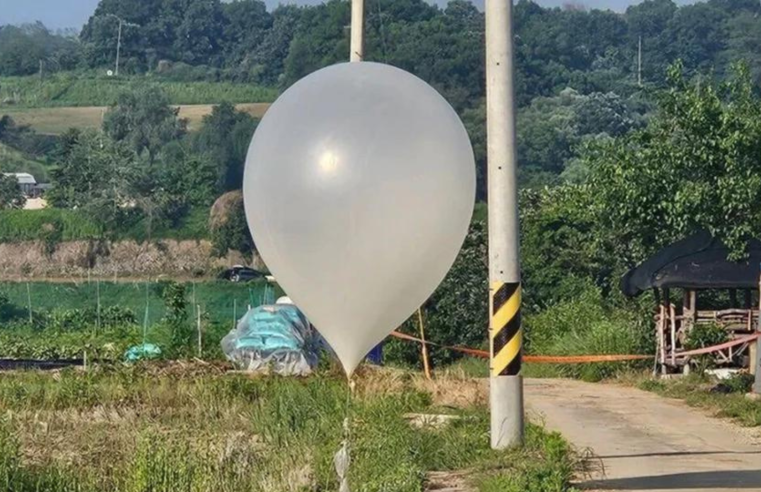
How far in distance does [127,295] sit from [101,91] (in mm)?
57075

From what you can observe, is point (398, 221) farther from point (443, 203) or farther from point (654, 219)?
point (654, 219)

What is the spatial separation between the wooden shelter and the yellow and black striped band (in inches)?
431

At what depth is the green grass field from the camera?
151ft

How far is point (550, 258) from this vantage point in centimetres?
3712

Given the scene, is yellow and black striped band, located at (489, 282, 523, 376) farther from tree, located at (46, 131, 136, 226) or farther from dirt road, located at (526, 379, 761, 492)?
tree, located at (46, 131, 136, 226)

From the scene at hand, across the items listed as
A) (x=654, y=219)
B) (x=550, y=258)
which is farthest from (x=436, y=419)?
(x=550, y=258)

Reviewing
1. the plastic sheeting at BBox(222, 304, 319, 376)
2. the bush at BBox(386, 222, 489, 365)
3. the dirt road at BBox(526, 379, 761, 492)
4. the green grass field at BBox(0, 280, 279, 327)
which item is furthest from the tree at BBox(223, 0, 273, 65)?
the dirt road at BBox(526, 379, 761, 492)

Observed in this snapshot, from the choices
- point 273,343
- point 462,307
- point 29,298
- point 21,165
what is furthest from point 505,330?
point 21,165

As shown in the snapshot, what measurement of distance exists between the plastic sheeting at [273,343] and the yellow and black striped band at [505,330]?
36.9ft

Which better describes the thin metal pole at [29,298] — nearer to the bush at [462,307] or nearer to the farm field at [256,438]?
the bush at [462,307]

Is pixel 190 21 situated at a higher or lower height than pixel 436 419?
higher

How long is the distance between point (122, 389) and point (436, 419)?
208 inches

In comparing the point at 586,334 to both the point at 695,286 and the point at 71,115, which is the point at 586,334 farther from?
the point at 71,115

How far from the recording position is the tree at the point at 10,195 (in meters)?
71.2
